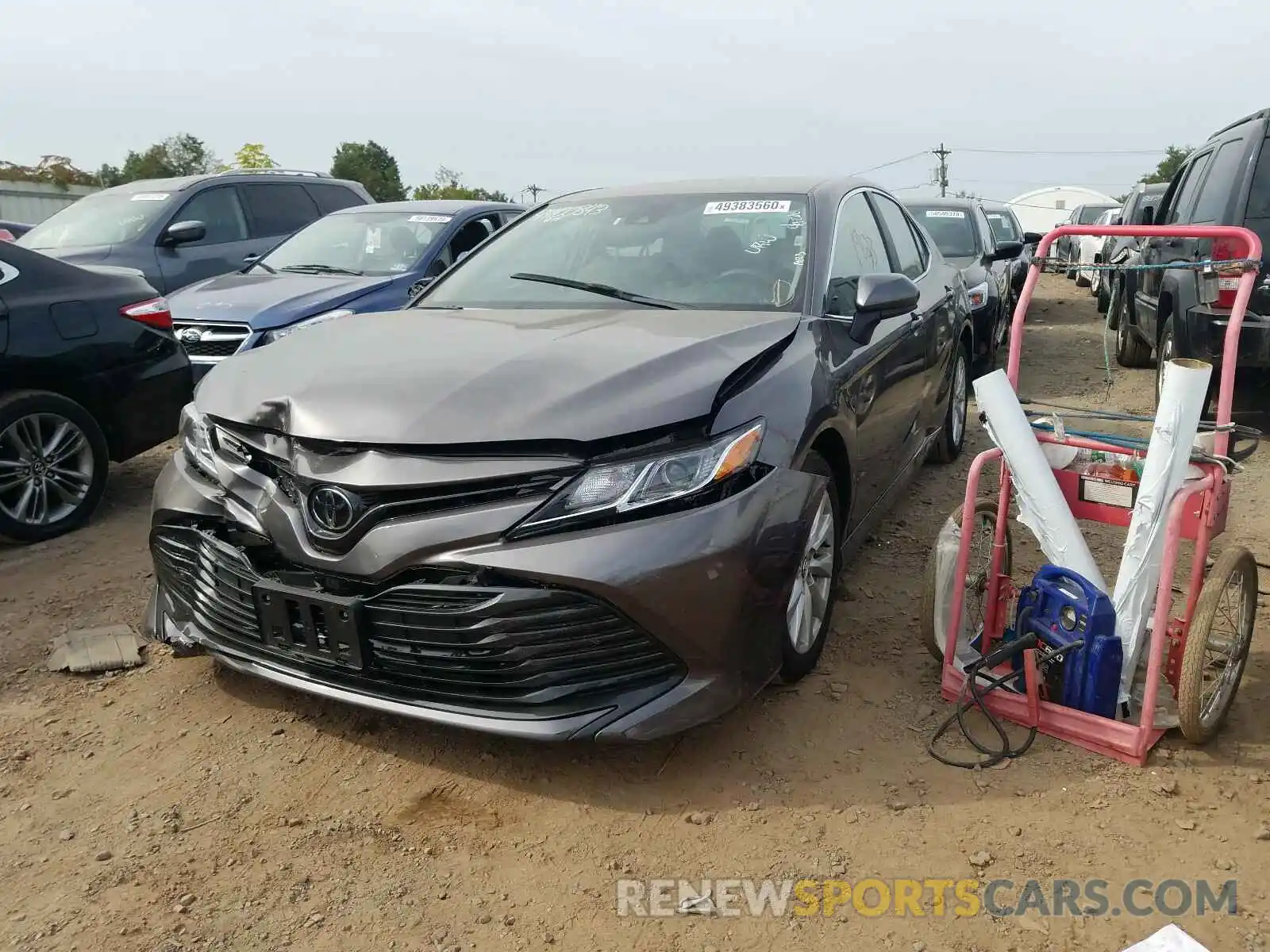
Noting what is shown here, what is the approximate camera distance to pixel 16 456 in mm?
4453

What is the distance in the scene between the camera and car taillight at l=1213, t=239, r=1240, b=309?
5157 millimetres

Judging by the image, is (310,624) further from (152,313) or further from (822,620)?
(152,313)

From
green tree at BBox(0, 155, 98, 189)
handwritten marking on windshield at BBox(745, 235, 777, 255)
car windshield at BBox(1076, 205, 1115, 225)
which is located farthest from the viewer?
green tree at BBox(0, 155, 98, 189)

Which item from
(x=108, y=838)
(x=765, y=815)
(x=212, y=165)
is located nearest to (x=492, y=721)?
(x=765, y=815)

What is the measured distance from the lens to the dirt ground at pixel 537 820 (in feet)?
7.08

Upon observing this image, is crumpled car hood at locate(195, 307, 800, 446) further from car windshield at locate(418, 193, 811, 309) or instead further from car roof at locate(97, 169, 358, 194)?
car roof at locate(97, 169, 358, 194)

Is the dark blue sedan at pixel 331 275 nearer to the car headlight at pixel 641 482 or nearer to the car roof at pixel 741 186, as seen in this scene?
the car roof at pixel 741 186

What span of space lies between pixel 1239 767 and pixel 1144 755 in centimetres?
26

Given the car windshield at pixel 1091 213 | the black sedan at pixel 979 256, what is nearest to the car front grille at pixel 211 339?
the black sedan at pixel 979 256

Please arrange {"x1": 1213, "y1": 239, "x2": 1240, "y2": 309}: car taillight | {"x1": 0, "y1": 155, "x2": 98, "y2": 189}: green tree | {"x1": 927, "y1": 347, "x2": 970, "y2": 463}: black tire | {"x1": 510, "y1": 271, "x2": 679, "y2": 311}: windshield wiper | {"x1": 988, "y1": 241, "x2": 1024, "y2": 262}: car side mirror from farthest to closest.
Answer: {"x1": 0, "y1": 155, "x2": 98, "y2": 189}: green tree → {"x1": 988, "y1": 241, "x2": 1024, "y2": 262}: car side mirror → {"x1": 927, "y1": 347, "x2": 970, "y2": 463}: black tire → {"x1": 1213, "y1": 239, "x2": 1240, "y2": 309}: car taillight → {"x1": 510, "y1": 271, "x2": 679, "y2": 311}: windshield wiper

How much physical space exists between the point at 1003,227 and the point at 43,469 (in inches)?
470

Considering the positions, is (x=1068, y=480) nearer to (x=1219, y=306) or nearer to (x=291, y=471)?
(x=291, y=471)

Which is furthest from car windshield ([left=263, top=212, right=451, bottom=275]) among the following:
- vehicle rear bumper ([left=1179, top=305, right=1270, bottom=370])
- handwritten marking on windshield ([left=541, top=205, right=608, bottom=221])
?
vehicle rear bumper ([left=1179, top=305, right=1270, bottom=370])

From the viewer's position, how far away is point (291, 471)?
8.38 feet
